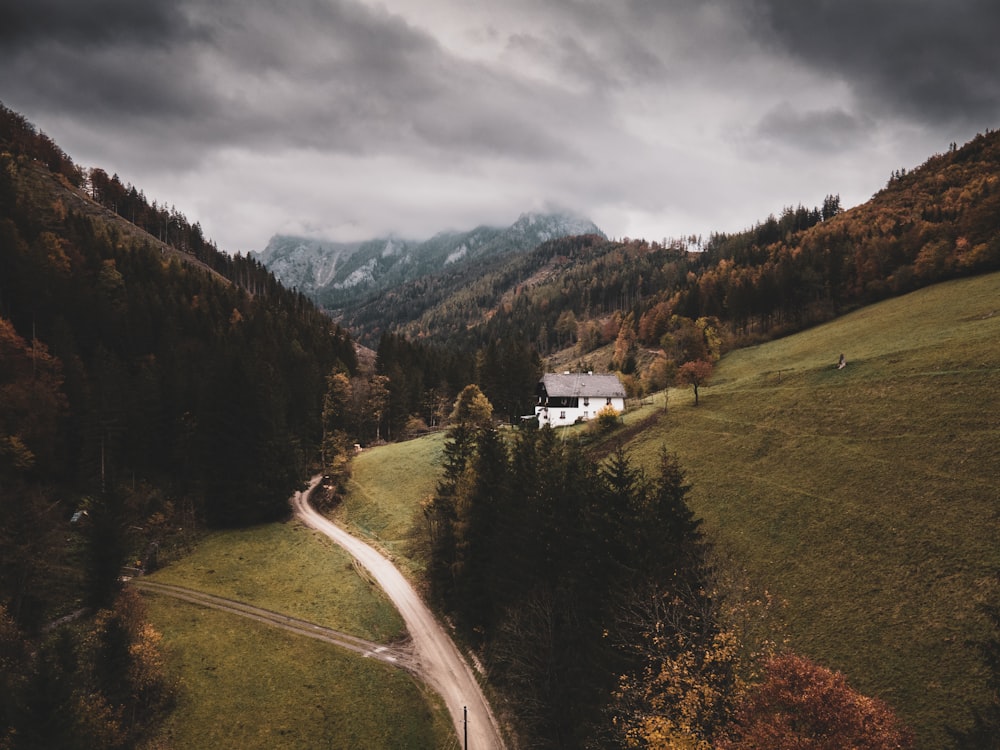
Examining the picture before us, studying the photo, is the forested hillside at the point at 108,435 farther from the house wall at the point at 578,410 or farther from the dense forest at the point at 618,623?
the house wall at the point at 578,410

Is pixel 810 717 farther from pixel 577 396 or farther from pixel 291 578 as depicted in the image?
pixel 577 396

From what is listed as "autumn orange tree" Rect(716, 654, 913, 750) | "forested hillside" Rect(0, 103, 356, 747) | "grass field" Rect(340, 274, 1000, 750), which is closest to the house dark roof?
"grass field" Rect(340, 274, 1000, 750)

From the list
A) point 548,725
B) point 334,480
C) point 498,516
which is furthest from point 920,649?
point 334,480

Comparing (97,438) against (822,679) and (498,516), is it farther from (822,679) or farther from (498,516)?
(822,679)

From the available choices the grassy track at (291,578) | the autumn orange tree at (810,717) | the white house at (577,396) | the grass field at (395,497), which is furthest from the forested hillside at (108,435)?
the white house at (577,396)

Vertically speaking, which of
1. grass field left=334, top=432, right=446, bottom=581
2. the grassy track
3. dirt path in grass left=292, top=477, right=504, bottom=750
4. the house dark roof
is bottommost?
dirt path in grass left=292, top=477, right=504, bottom=750

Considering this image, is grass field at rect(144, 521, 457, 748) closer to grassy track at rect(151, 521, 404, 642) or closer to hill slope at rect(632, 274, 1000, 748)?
grassy track at rect(151, 521, 404, 642)
